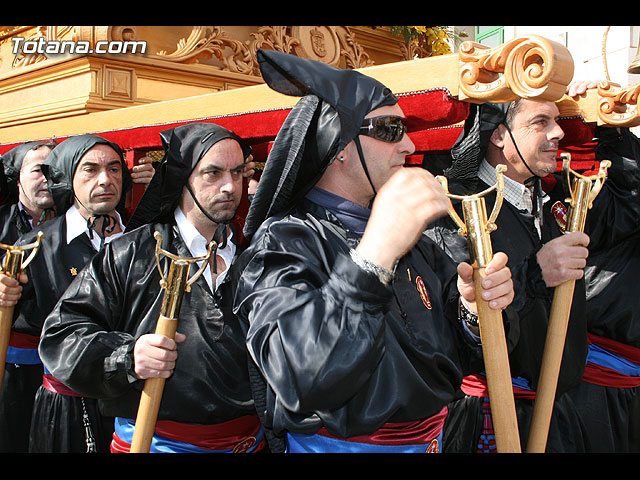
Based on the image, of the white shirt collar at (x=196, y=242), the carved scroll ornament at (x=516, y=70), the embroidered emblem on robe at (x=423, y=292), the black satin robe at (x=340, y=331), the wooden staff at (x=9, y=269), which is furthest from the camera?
the wooden staff at (x=9, y=269)

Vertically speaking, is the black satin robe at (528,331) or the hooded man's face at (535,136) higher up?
the hooded man's face at (535,136)

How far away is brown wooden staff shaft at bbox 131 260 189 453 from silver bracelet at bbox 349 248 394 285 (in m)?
0.87

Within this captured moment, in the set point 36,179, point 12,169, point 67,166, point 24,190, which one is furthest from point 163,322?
point 12,169

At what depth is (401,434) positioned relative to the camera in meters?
1.81

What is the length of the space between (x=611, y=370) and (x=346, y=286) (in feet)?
8.72

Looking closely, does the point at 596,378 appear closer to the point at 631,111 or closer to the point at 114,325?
the point at 631,111

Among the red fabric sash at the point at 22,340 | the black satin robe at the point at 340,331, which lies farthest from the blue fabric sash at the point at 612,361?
the red fabric sash at the point at 22,340

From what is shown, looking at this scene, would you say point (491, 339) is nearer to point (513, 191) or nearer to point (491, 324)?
point (491, 324)

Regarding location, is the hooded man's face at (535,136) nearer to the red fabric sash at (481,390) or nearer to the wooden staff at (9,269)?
the red fabric sash at (481,390)

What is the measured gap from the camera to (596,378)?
347 cm

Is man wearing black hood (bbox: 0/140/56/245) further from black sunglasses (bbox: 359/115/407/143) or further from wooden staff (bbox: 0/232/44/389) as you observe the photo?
black sunglasses (bbox: 359/115/407/143)

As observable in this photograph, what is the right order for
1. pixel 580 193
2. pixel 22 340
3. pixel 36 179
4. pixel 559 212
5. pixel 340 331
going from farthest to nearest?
pixel 36 179
pixel 22 340
pixel 559 212
pixel 580 193
pixel 340 331

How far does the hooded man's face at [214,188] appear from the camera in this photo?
8.70 ft

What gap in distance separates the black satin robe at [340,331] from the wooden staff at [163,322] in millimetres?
289
